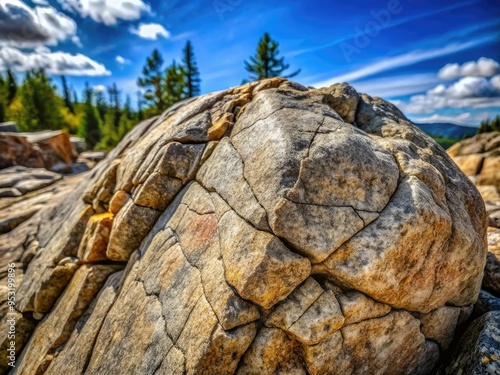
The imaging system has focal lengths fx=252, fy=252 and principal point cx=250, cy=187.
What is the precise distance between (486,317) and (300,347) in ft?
13.1

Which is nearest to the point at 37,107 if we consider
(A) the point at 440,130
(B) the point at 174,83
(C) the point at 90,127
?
(C) the point at 90,127

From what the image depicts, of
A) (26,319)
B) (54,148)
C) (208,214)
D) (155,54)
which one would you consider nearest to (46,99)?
(155,54)

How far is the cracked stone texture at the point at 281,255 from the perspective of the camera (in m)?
4.23

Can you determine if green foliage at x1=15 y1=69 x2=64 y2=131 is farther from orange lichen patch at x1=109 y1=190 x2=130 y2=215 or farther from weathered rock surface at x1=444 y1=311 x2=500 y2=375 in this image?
weathered rock surface at x1=444 y1=311 x2=500 y2=375

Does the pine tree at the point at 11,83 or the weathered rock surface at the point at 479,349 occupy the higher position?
the pine tree at the point at 11,83

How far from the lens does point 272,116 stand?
586cm

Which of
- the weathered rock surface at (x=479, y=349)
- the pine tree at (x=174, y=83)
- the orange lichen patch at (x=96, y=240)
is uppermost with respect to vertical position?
the pine tree at (x=174, y=83)

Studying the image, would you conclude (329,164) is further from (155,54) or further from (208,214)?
(155,54)

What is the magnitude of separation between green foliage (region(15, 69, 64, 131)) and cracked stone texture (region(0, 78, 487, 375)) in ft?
176

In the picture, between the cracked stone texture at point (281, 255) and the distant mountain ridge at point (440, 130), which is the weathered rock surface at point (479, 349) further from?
the distant mountain ridge at point (440, 130)

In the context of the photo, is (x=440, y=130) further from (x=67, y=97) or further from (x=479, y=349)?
(x=67, y=97)

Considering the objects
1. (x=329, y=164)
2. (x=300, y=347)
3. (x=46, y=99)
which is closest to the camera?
(x=300, y=347)

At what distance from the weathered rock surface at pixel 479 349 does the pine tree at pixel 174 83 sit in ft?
151

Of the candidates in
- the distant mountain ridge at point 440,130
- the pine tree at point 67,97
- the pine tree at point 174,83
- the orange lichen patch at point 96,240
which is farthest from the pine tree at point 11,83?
the distant mountain ridge at point 440,130
